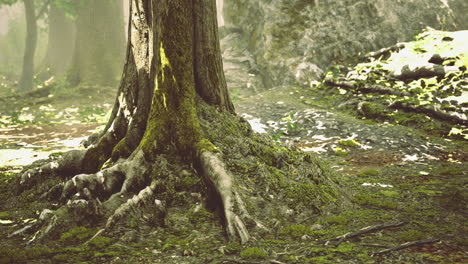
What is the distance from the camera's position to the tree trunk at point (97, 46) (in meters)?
19.7

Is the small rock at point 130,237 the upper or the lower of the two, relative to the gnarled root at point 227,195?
lower

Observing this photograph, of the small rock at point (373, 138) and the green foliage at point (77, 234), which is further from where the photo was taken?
the small rock at point (373, 138)

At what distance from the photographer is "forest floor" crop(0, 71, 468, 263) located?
9.81 feet

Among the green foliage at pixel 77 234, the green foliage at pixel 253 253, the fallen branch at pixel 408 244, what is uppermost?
the green foliage at pixel 77 234

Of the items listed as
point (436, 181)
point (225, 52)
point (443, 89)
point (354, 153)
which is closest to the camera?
point (436, 181)

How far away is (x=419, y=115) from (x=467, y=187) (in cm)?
524

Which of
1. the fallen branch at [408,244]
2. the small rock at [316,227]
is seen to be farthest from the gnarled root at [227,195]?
the fallen branch at [408,244]

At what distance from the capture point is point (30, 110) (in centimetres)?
1551

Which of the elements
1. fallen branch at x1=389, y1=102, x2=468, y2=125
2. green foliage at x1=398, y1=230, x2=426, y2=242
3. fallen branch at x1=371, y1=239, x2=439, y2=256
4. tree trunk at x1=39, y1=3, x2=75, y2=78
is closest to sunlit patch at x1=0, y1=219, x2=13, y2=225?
fallen branch at x1=371, y1=239, x2=439, y2=256

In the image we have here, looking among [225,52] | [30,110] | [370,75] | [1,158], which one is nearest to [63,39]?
[30,110]

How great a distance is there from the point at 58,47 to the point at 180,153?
29.6 meters

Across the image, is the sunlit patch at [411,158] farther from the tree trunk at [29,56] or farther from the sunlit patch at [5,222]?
the tree trunk at [29,56]

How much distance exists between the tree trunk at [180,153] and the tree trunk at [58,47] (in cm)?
2705

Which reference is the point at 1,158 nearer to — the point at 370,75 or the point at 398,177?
the point at 398,177
